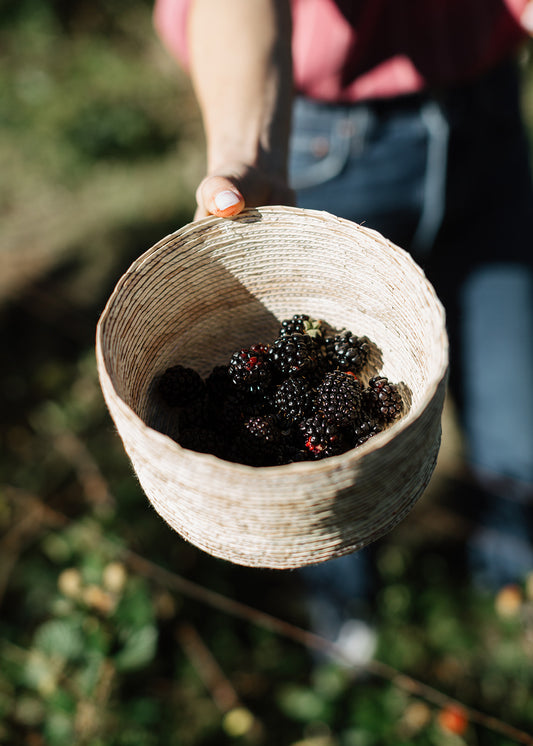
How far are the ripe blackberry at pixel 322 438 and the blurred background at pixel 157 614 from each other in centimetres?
80

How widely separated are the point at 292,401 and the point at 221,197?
1.32 ft

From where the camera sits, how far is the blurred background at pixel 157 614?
5.52 feet

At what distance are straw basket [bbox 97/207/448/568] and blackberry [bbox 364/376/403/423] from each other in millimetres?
26

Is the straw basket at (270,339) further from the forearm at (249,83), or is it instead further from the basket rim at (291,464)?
the forearm at (249,83)

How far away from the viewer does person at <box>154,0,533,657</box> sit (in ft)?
4.48

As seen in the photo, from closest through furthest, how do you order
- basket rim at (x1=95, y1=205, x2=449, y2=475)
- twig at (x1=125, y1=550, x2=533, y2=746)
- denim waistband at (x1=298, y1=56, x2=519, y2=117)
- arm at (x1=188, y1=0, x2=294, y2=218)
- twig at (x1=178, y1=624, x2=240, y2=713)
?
basket rim at (x1=95, y1=205, x2=449, y2=475) < arm at (x1=188, y1=0, x2=294, y2=218) < denim waistband at (x1=298, y1=56, x2=519, y2=117) < twig at (x1=125, y1=550, x2=533, y2=746) < twig at (x1=178, y1=624, x2=240, y2=713)

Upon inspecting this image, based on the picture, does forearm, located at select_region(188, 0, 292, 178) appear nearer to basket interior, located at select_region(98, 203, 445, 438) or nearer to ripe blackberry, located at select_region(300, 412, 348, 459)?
basket interior, located at select_region(98, 203, 445, 438)

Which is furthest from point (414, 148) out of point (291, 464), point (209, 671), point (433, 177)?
point (209, 671)

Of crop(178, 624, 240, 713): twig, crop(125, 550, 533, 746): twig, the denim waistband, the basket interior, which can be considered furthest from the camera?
crop(178, 624, 240, 713): twig

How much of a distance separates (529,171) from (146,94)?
346 centimetres

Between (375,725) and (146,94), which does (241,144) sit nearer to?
(375,725)

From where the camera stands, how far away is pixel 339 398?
112 cm

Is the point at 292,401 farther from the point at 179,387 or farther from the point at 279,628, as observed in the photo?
the point at 279,628

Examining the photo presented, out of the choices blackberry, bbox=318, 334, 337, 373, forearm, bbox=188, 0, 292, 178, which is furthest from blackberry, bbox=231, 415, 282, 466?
forearm, bbox=188, 0, 292, 178
